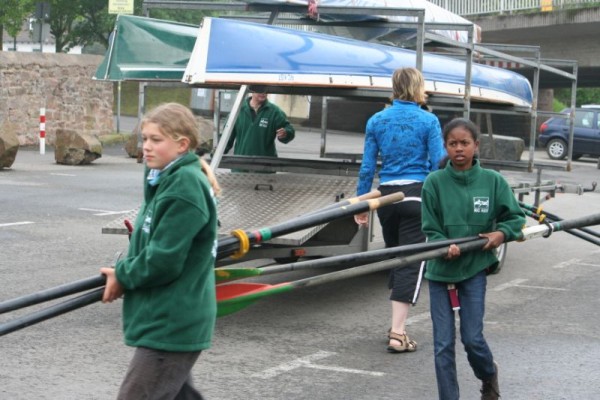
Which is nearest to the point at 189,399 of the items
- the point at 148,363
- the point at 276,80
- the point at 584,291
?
the point at 148,363

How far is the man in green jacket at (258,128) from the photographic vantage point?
10.7 m

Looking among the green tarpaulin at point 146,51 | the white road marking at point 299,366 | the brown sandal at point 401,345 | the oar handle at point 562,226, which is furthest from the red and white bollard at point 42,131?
the oar handle at point 562,226

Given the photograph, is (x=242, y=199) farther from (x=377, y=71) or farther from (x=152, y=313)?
(x=152, y=313)

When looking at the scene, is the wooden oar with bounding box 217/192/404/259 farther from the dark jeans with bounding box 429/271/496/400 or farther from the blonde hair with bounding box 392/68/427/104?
the blonde hair with bounding box 392/68/427/104

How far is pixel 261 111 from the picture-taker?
35.1ft

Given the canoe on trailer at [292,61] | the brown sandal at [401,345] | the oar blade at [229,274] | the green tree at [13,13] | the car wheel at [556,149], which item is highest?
the green tree at [13,13]

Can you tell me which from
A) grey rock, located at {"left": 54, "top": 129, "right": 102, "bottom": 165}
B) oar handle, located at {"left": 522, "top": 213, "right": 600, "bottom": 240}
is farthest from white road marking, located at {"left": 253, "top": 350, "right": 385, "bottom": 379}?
grey rock, located at {"left": 54, "top": 129, "right": 102, "bottom": 165}

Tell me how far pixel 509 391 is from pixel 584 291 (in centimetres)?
396

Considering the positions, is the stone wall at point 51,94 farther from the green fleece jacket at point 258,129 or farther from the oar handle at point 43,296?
the oar handle at point 43,296

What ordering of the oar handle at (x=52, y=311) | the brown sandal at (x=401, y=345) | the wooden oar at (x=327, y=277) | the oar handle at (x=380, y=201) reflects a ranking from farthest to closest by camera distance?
the brown sandal at (x=401, y=345)
the oar handle at (x=380, y=201)
the wooden oar at (x=327, y=277)
the oar handle at (x=52, y=311)

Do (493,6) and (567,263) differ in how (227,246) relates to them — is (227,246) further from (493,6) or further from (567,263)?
(493,6)

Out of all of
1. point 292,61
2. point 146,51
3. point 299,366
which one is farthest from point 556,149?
point 299,366

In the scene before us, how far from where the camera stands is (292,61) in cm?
935

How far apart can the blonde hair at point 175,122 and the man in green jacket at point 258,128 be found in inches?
252
